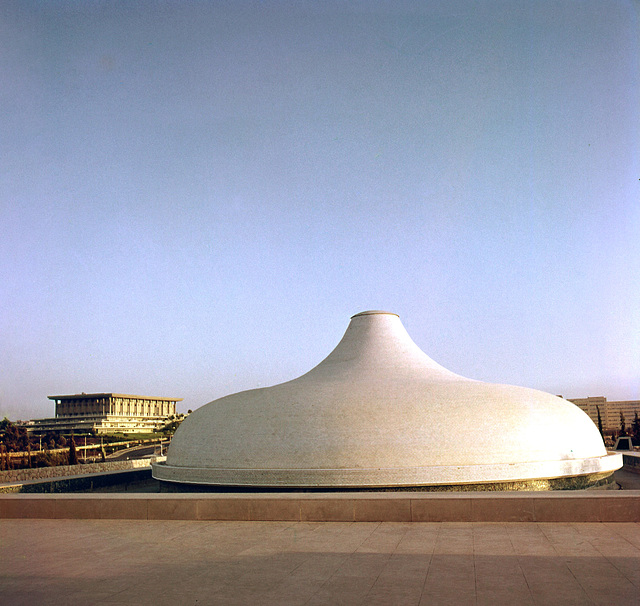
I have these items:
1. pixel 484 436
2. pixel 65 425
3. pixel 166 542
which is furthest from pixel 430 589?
pixel 65 425

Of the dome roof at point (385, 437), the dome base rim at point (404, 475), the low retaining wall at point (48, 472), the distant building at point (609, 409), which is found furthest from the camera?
the distant building at point (609, 409)

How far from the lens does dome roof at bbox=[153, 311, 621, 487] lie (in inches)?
668

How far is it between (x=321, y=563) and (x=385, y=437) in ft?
34.7

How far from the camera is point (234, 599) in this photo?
5.73 meters

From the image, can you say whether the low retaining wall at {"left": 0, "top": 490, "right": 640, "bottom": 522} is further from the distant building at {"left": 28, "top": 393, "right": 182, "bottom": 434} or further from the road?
the distant building at {"left": 28, "top": 393, "right": 182, "bottom": 434}

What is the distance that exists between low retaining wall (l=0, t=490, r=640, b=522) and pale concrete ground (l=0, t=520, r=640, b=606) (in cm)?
23

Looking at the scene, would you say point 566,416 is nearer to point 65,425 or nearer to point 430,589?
point 430,589

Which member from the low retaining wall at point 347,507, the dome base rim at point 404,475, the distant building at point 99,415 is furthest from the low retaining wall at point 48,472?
the distant building at point 99,415

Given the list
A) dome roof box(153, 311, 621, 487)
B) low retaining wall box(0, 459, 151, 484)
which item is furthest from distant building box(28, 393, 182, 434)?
dome roof box(153, 311, 621, 487)

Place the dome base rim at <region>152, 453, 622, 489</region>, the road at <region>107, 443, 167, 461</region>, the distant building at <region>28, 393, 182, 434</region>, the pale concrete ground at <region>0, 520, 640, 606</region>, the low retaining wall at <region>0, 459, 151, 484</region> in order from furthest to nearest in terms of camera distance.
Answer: the distant building at <region>28, 393, 182, 434</region> < the road at <region>107, 443, 167, 461</region> < the low retaining wall at <region>0, 459, 151, 484</region> < the dome base rim at <region>152, 453, 622, 489</region> < the pale concrete ground at <region>0, 520, 640, 606</region>

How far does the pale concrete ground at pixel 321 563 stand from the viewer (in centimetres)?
579

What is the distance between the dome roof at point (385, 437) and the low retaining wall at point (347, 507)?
22.8 feet

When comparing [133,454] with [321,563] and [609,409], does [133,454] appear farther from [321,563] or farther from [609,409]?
[609,409]

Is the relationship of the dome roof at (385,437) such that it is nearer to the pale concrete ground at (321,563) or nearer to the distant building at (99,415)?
the pale concrete ground at (321,563)
